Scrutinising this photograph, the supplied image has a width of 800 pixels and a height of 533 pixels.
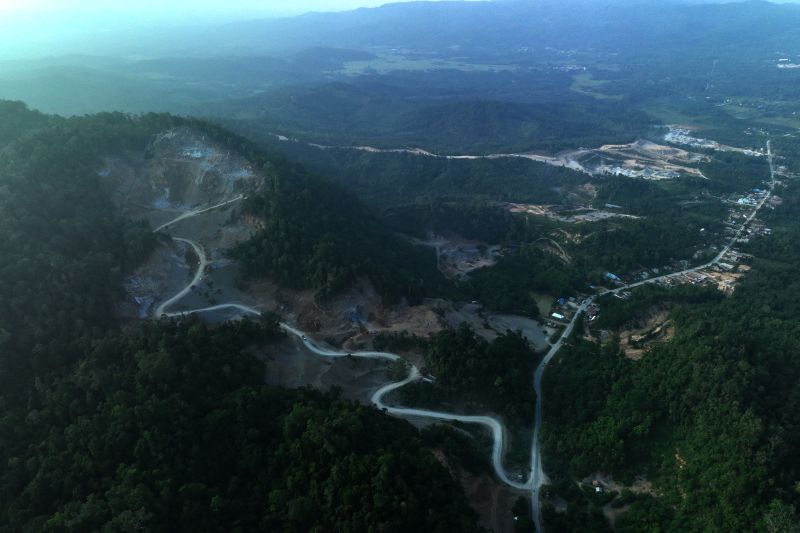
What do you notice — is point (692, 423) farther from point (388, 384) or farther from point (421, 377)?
point (388, 384)

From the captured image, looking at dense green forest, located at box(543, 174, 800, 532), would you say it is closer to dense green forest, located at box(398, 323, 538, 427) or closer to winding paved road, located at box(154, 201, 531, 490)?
dense green forest, located at box(398, 323, 538, 427)

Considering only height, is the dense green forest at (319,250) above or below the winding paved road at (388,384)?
above

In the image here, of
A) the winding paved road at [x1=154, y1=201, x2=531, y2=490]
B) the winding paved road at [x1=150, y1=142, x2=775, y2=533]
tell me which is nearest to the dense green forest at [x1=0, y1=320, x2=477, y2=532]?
the winding paved road at [x1=154, y1=201, x2=531, y2=490]

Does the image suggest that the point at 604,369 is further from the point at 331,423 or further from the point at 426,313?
the point at 331,423

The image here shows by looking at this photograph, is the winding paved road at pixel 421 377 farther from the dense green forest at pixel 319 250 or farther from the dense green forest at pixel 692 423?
the dense green forest at pixel 319 250

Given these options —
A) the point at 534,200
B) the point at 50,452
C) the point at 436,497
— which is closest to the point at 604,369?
the point at 436,497

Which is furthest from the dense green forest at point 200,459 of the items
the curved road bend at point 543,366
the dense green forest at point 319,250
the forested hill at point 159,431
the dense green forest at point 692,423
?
the dense green forest at point 319,250
